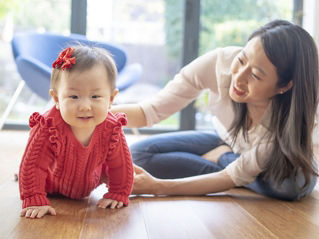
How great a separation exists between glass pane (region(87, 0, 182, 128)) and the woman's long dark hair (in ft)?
8.17

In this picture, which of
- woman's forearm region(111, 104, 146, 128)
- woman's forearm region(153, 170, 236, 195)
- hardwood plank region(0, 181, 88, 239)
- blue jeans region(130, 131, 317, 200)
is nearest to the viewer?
hardwood plank region(0, 181, 88, 239)

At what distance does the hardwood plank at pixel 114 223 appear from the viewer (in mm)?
1223

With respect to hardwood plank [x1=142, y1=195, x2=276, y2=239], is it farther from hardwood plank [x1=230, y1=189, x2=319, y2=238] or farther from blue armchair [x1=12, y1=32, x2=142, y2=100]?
blue armchair [x1=12, y1=32, x2=142, y2=100]

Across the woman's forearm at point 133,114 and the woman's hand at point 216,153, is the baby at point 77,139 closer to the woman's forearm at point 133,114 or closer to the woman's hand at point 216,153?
the woman's forearm at point 133,114

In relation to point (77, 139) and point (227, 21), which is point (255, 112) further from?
point (227, 21)

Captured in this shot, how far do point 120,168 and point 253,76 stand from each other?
0.58 metres

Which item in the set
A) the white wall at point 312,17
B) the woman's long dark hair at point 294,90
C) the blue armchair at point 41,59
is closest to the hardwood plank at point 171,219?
the woman's long dark hair at point 294,90

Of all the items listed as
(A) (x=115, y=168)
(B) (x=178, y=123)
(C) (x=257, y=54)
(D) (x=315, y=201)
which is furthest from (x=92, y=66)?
(B) (x=178, y=123)

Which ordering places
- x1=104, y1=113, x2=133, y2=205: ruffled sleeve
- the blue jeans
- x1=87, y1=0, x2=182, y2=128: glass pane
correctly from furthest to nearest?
x1=87, y1=0, x2=182, y2=128: glass pane
the blue jeans
x1=104, y1=113, x2=133, y2=205: ruffled sleeve

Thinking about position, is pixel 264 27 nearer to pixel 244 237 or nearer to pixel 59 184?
pixel 244 237

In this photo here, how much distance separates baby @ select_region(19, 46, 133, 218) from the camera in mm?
1323

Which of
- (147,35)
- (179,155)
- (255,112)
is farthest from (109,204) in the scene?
(147,35)

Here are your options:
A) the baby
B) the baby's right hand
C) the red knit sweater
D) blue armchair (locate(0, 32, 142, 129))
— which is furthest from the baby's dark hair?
blue armchair (locate(0, 32, 142, 129))

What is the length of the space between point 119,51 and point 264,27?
199 cm
